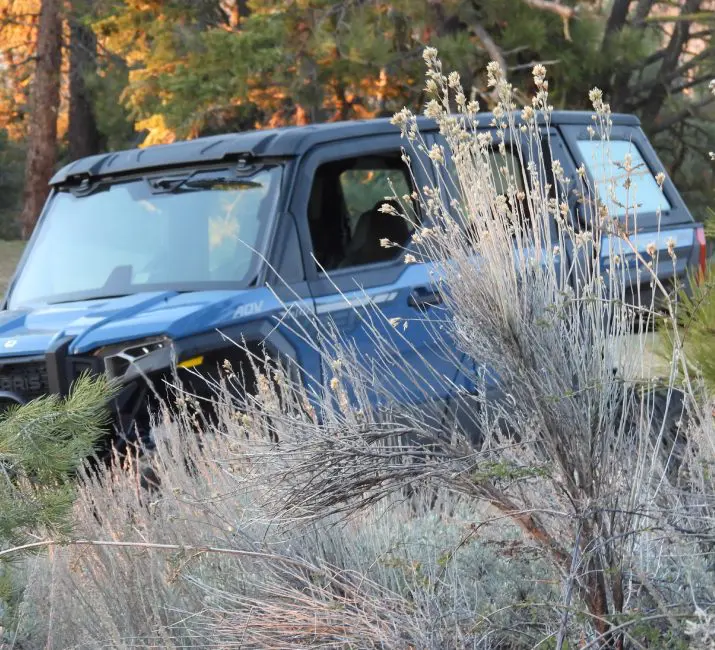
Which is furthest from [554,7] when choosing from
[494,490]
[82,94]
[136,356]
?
[82,94]

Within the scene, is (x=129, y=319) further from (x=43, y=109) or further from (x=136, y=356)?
(x=43, y=109)

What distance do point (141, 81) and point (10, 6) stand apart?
318 inches

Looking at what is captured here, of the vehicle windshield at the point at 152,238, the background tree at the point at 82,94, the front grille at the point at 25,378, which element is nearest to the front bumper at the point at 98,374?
the front grille at the point at 25,378

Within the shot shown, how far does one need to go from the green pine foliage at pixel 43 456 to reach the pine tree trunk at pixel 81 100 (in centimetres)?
2339

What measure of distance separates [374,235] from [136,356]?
1.67 metres

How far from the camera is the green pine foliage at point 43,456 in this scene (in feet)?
11.9

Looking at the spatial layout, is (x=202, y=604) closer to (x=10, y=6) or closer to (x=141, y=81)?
(x=141, y=81)

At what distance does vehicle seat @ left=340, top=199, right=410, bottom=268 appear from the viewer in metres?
5.91

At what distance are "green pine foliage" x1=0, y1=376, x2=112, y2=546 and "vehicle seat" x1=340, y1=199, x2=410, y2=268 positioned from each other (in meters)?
2.29

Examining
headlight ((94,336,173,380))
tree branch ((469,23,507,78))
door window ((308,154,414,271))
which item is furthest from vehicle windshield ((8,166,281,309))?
tree branch ((469,23,507,78))

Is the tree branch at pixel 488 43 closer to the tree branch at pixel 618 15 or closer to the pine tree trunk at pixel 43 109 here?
the tree branch at pixel 618 15

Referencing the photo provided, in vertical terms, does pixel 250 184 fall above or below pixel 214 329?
above

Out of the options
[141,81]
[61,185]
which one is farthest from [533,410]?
[141,81]

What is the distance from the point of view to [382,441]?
3670mm
